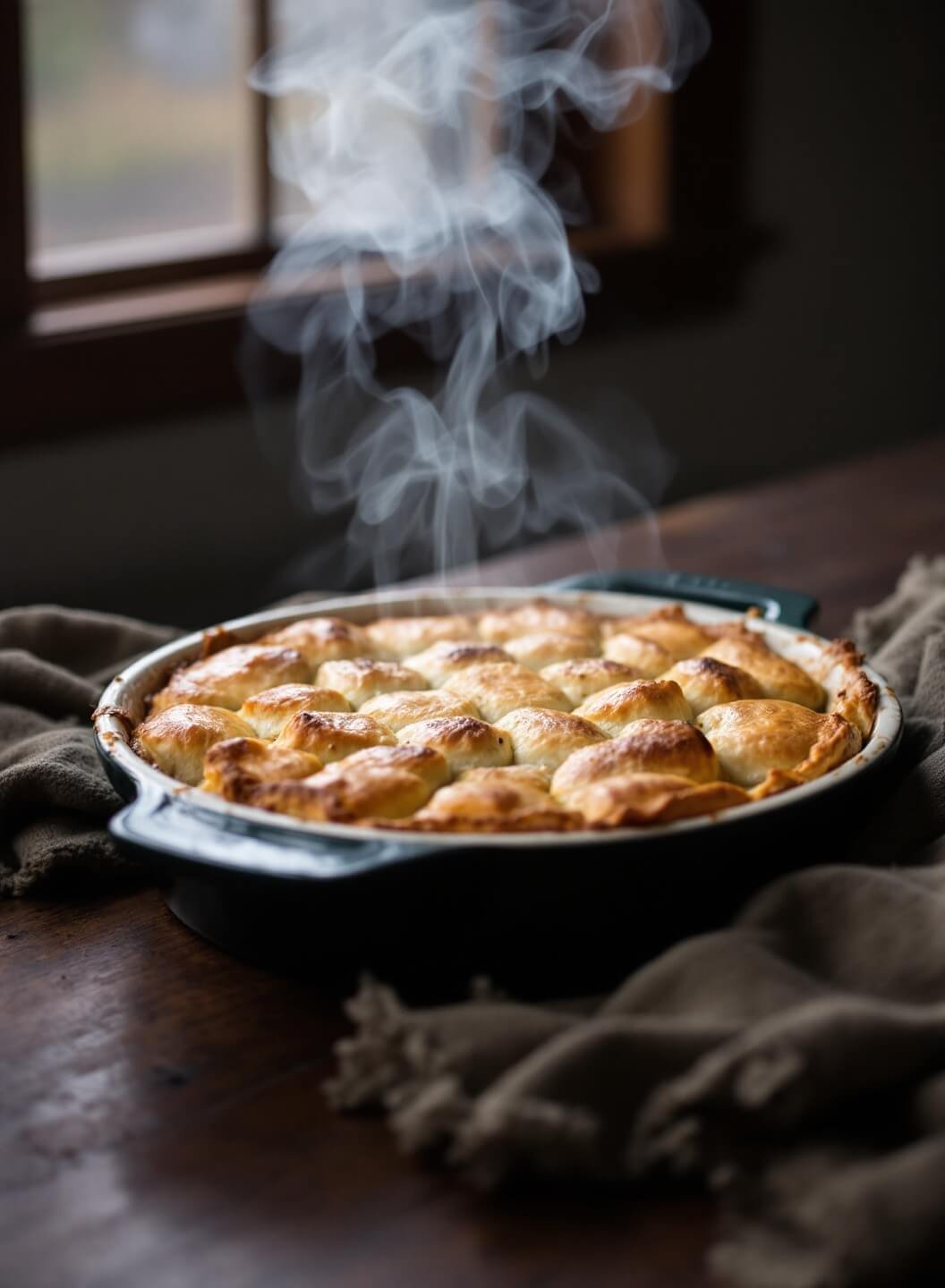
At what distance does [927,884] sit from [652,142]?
2.80 m

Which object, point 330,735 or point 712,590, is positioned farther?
point 712,590

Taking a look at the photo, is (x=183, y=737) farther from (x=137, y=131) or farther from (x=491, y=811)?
(x=137, y=131)

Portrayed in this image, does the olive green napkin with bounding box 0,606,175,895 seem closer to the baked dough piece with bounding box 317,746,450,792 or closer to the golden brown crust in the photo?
the baked dough piece with bounding box 317,746,450,792

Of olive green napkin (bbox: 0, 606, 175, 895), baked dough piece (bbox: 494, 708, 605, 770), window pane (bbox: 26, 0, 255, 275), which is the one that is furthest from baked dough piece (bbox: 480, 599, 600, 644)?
window pane (bbox: 26, 0, 255, 275)

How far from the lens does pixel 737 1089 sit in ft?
2.27

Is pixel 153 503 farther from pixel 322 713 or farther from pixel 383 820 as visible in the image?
pixel 383 820

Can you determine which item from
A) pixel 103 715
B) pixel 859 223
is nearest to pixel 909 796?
pixel 103 715

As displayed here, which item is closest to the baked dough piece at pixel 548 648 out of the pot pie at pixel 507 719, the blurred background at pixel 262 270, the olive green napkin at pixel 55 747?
the pot pie at pixel 507 719

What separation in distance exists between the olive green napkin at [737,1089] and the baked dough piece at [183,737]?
26 centimetres

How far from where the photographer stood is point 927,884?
2.96 ft

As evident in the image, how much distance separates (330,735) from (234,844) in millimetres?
173

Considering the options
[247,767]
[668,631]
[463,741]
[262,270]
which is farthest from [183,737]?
[262,270]

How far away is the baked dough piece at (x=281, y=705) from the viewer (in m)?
1.04

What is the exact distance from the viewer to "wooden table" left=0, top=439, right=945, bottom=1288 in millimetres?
662
